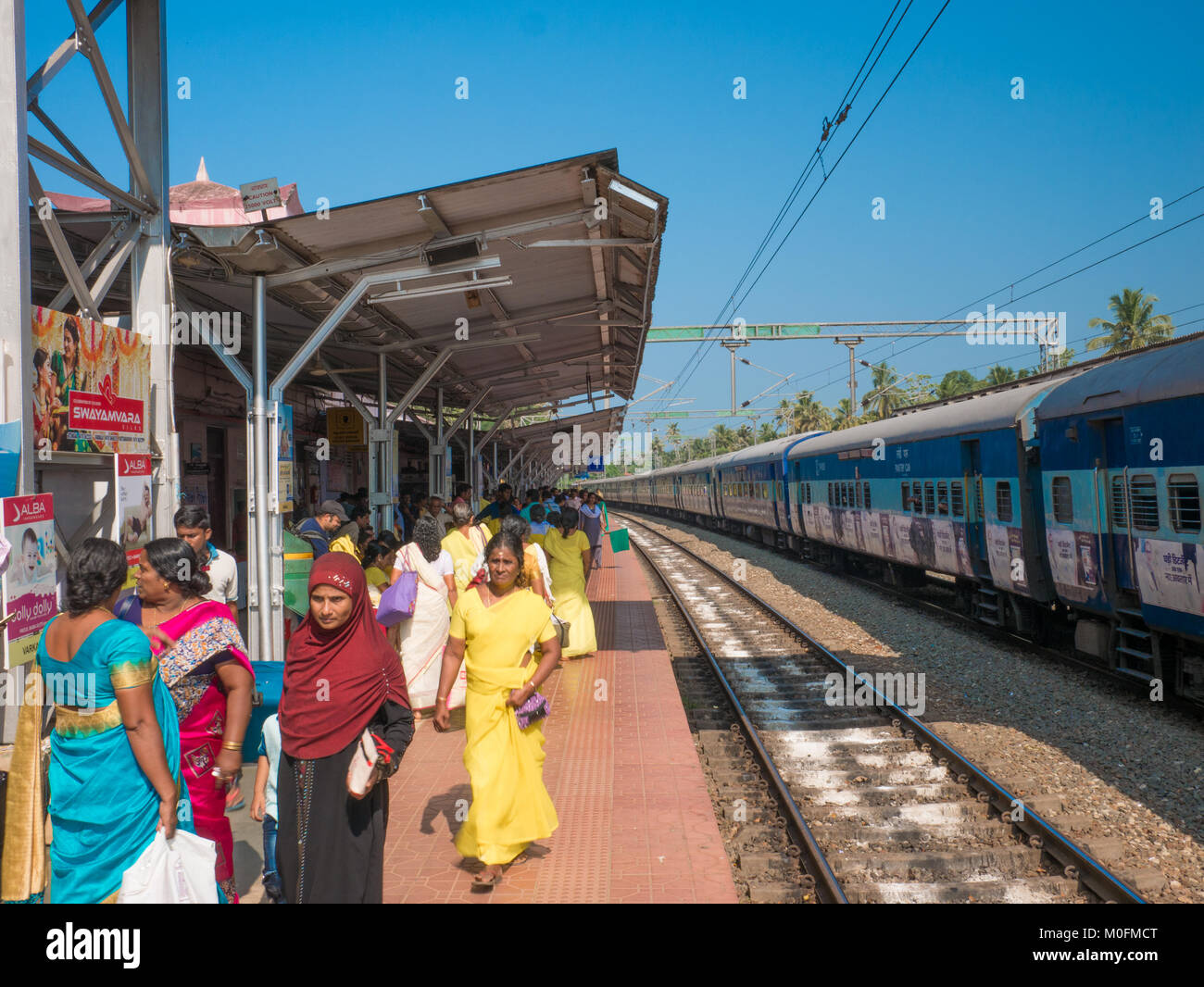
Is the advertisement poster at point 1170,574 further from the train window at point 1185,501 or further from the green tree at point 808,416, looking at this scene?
the green tree at point 808,416

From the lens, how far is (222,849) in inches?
157

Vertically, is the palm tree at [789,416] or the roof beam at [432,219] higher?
the palm tree at [789,416]

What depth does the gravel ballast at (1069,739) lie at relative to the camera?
18.3 feet

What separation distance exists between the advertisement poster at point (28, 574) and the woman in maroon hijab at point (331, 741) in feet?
5.55

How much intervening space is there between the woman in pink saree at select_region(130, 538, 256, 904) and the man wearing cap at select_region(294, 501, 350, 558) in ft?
11.8

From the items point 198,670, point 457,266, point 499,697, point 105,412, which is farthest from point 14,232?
point 457,266

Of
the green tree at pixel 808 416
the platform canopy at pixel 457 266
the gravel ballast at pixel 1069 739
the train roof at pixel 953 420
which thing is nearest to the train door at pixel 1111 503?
the gravel ballast at pixel 1069 739

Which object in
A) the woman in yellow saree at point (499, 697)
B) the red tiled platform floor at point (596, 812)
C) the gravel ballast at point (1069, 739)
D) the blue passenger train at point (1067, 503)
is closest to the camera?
the woman in yellow saree at point (499, 697)

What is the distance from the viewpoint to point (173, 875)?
10.4ft

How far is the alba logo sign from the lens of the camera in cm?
569

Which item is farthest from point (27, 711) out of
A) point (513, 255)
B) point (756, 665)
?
point (756, 665)

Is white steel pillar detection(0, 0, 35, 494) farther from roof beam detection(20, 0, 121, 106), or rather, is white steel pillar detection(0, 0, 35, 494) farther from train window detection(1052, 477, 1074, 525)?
train window detection(1052, 477, 1074, 525)
